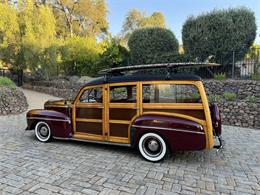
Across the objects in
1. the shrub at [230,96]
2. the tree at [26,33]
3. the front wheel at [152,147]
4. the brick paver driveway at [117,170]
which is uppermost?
the tree at [26,33]

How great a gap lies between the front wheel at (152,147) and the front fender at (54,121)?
1877 millimetres

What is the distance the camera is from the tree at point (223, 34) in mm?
9570

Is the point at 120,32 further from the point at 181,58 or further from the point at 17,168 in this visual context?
the point at 17,168

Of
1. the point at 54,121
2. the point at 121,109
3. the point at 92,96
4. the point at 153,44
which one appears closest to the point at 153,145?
the point at 121,109

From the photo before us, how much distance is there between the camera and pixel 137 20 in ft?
91.1

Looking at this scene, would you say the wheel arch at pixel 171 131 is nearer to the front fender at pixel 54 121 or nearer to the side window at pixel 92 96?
the side window at pixel 92 96

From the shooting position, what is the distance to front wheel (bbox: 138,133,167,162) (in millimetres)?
4047

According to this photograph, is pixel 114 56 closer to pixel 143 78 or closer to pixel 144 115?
pixel 143 78

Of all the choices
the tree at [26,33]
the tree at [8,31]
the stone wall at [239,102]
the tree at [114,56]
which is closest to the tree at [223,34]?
the stone wall at [239,102]

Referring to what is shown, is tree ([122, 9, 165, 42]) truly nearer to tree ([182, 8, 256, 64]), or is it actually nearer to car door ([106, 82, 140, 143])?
tree ([182, 8, 256, 64])

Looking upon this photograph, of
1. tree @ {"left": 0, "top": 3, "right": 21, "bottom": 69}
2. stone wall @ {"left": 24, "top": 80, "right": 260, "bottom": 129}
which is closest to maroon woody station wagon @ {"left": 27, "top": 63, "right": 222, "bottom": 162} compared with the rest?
stone wall @ {"left": 24, "top": 80, "right": 260, "bottom": 129}

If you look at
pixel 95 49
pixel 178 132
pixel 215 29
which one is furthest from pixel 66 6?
pixel 178 132

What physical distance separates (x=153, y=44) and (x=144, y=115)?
8.48m

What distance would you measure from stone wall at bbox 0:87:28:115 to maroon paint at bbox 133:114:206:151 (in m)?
7.28
